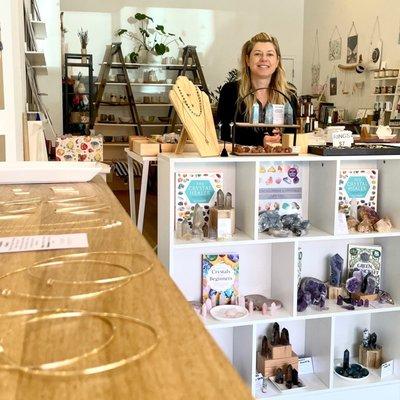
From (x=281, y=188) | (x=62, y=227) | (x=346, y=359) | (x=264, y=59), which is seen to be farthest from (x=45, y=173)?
(x=346, y=359)

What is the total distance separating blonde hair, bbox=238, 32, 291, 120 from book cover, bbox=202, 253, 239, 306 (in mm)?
794

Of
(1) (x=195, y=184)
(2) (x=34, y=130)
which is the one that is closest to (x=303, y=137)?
(1) (x=195, y=184)

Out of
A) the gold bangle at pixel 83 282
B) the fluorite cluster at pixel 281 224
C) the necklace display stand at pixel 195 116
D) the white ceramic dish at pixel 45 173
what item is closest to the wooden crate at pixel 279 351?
the fluorite cluster at pixel 281 224

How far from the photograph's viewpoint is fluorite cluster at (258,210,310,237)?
2.62 m

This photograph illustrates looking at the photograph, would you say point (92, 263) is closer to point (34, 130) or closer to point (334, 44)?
point (34, 130)

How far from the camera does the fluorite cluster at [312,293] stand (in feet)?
8.93

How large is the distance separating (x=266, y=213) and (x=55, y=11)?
5470 mm

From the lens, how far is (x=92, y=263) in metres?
0.88

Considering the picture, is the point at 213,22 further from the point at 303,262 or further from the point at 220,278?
the point at 220,278

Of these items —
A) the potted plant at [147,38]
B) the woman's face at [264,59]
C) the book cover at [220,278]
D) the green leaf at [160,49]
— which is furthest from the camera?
the potted plant at [147,38]

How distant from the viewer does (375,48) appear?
23.4 feet

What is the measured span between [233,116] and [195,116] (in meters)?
0.72

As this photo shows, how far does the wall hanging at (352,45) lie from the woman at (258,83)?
192 inches

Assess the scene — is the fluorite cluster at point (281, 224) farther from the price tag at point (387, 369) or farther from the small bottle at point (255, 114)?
the price tag at point (387, 369)
